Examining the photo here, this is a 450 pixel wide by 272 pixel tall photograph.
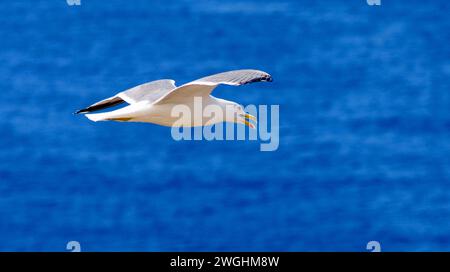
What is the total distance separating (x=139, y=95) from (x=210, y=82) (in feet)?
3.03

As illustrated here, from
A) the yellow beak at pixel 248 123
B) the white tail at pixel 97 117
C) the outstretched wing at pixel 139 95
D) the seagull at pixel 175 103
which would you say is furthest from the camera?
the yellow beak at pixel 248 123

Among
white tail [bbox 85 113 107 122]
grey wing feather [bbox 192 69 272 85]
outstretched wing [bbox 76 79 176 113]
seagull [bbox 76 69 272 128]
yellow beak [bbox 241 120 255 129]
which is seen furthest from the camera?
yellow beak [bbox 241 120 255 129]

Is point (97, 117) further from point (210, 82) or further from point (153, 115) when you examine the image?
point (210, 82)

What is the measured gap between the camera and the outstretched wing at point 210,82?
5.70m

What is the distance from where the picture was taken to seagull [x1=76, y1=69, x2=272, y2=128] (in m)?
5.80

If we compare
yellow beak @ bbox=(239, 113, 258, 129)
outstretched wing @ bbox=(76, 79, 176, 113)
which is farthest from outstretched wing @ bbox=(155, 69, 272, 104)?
yellow beak @ bbox=(239, 113, 258, 129)

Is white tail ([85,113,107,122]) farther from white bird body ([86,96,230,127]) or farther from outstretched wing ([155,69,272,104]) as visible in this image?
outstretched wing ([155,69,272,104])

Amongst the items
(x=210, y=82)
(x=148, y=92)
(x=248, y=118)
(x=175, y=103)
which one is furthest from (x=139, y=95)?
(x=210, y=82)

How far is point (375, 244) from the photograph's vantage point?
6969 mm

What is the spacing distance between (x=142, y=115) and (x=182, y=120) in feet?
0.74

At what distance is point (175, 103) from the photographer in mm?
6188

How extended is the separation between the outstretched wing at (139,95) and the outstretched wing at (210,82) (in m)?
0.22

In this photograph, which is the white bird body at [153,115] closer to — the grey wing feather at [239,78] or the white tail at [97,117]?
the white tail at [97,117]

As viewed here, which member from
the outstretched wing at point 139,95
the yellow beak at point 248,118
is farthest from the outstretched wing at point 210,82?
the yellow beak at point 248,118
